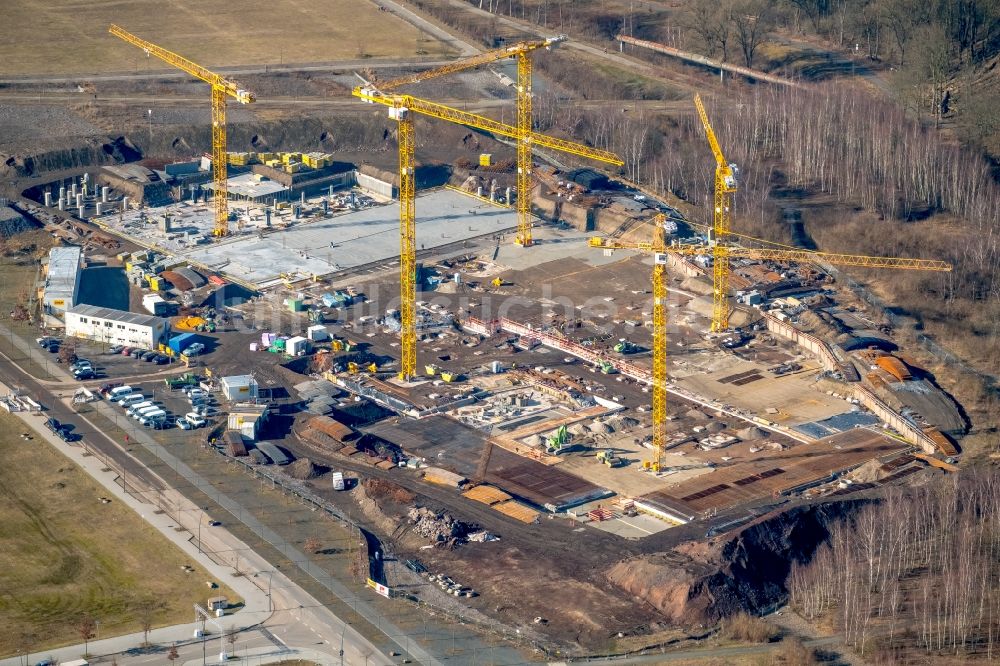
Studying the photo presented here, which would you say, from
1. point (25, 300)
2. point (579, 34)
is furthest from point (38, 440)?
point (579, 34)

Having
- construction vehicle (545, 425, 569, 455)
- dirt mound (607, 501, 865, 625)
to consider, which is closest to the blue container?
construction vehicle (545, 425, 569, 455)

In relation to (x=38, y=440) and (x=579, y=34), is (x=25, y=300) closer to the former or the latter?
(x=38, y=440)

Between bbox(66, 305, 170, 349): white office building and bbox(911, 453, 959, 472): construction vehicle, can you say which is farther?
bbox(66, 305, 170, 349): white office building

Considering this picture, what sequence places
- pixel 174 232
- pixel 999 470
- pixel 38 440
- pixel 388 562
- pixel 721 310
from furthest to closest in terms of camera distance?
pixel 174 232 < pixel 721 310 < pixel 38 440 < pixel 999 470 < pixel 388 562

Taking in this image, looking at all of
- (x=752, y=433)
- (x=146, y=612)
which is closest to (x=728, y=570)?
(x=752, y=433)

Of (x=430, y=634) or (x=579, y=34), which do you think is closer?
(x=430, y=634)

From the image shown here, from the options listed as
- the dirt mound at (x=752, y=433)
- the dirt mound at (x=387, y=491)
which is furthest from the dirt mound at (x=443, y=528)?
the dirt mound at (x=752, y=433)

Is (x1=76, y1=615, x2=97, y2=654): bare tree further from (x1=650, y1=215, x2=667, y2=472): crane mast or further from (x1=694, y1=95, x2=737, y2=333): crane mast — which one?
(x1=694, y1=95, x2=737, y2=333): crane mast

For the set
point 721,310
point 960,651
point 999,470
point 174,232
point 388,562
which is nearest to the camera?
point 960,651
